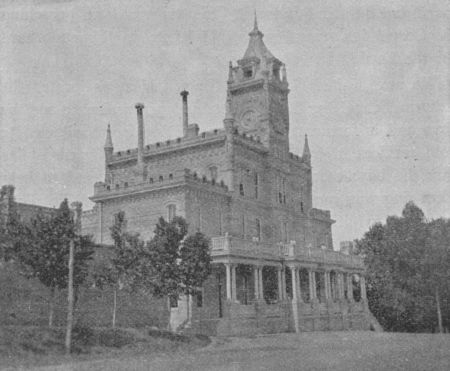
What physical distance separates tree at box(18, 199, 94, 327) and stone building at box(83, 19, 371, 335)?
10262mm

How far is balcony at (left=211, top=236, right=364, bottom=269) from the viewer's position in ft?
131

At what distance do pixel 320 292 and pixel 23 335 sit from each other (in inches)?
1361

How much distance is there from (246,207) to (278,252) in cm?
525

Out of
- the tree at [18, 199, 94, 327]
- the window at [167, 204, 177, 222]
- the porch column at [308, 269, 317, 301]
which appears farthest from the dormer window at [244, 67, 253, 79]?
the tree at [18, 199, 94, 327]

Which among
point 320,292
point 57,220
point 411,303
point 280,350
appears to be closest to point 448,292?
point 411,303

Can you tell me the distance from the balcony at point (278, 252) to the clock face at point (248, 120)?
11490 mm

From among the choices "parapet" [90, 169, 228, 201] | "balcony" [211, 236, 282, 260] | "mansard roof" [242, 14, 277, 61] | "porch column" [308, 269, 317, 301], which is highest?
"mansard roof" [242, 14, 277, 61]

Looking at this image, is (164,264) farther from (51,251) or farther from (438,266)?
(438,266)

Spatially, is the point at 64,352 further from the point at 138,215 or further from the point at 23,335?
the point at 138,215

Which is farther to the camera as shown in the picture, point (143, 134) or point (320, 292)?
point (320, 292)

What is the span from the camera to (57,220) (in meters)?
28.7

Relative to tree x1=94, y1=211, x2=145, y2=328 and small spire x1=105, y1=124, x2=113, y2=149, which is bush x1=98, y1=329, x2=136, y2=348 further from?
small spire x1=105, y1=124, x2=113, y2=149

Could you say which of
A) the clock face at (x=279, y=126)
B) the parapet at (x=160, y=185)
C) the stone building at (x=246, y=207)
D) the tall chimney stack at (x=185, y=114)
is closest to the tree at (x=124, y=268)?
the stone building at (x=246, y=207)

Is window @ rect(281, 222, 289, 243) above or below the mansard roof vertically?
below
